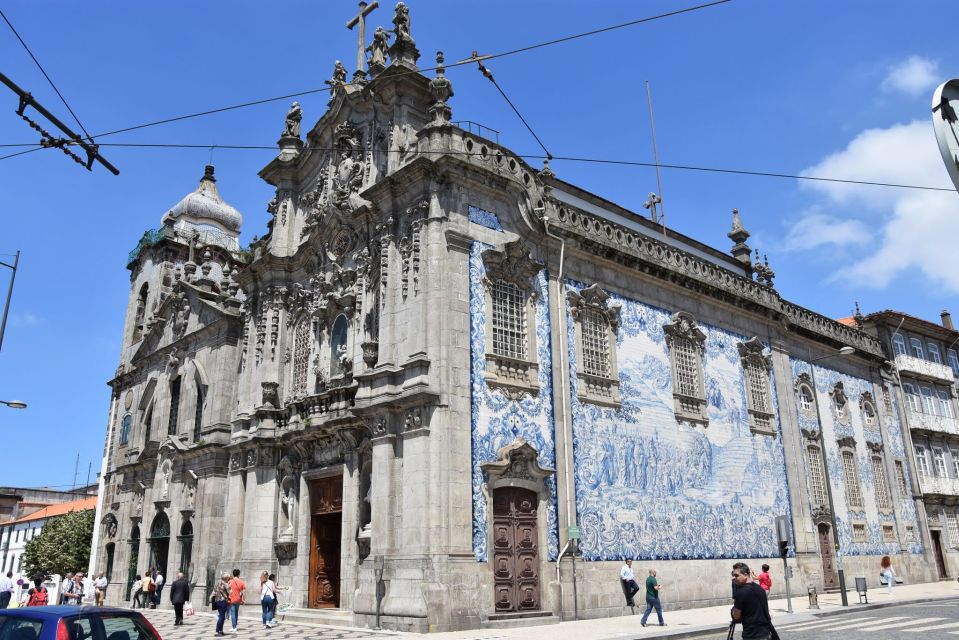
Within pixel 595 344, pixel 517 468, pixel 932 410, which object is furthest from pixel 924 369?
pixel 517 468

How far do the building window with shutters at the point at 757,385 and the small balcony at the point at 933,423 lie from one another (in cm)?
1233

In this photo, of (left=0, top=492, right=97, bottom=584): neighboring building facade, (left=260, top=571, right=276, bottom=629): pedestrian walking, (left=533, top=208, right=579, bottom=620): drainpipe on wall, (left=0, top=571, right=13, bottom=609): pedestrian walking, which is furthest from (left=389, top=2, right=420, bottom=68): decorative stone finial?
(left=0, top=492, right=97, bottom=584): neighboring building facade

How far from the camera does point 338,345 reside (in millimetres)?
22656

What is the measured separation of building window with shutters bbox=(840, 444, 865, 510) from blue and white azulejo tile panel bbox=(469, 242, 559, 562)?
17185 mm

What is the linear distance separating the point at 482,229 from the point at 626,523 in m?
8.96

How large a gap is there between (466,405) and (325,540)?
6970 millimetres

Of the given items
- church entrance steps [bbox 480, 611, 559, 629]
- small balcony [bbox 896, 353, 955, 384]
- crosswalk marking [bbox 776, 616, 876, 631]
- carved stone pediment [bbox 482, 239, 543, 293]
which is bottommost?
crosswalk marking [bbox 776, 616, 876, 631]

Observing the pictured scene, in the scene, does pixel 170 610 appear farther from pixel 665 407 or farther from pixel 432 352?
pixel 665 407

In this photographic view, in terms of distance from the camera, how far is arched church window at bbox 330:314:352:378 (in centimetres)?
2212

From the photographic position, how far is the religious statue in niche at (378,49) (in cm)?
2267

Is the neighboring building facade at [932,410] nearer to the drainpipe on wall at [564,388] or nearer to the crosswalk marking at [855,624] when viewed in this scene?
the crosswalk marking at [855,624]

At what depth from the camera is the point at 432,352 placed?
18.2 meters

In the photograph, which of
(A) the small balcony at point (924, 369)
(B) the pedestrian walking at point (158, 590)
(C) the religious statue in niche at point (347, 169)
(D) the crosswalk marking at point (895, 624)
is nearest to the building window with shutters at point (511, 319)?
(C) the religious statue in niche at point (347, 169)

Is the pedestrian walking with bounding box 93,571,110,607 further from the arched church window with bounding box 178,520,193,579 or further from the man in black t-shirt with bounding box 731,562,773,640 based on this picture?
the man in black t-shirt with bounding box 731,562,773,640
